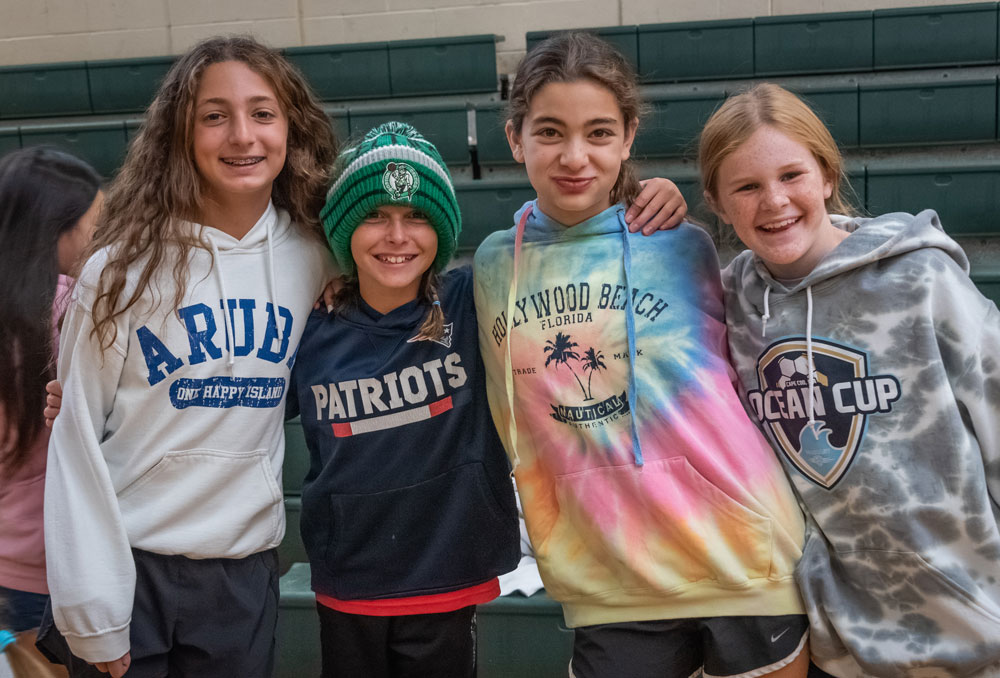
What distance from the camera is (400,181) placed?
149 centimetres

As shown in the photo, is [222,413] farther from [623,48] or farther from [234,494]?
[623,48]

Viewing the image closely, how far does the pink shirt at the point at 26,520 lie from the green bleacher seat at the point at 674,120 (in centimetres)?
284

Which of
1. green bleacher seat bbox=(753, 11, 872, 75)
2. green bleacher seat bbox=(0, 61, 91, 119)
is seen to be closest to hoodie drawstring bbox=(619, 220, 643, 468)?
green bleacher seat bbox=(753, 11, 872, 75)

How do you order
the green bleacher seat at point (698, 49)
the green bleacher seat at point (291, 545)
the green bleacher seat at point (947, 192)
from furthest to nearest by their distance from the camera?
1. the green bleacher seat at point (698, 49)
2. the green bleacher seat at point (947, 192)
3. the green bleacher seat at point (291, 545)

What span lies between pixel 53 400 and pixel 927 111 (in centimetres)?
356

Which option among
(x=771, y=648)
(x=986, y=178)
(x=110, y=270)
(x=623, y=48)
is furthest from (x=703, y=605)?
(x=623, y=48)

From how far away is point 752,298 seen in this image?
57.0 inches

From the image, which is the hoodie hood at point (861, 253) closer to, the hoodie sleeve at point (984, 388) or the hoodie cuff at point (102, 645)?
the hoodie sleeve at point (984, 388)

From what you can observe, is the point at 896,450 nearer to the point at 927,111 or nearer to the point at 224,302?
the point at 224,302

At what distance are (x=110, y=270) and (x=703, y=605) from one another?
1.08 metres

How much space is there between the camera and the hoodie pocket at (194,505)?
4.58 feet

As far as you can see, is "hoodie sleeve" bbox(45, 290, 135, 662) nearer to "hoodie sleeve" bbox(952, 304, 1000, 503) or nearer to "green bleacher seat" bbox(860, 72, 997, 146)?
"hoodie sleeve" bbox(952, 304, 1000, 503)

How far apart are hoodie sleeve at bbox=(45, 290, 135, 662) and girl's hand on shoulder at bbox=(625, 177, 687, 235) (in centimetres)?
86

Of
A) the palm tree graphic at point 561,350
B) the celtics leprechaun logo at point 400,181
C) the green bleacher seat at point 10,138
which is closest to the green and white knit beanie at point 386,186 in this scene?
the celtics leprechaun logo at point 400,181
